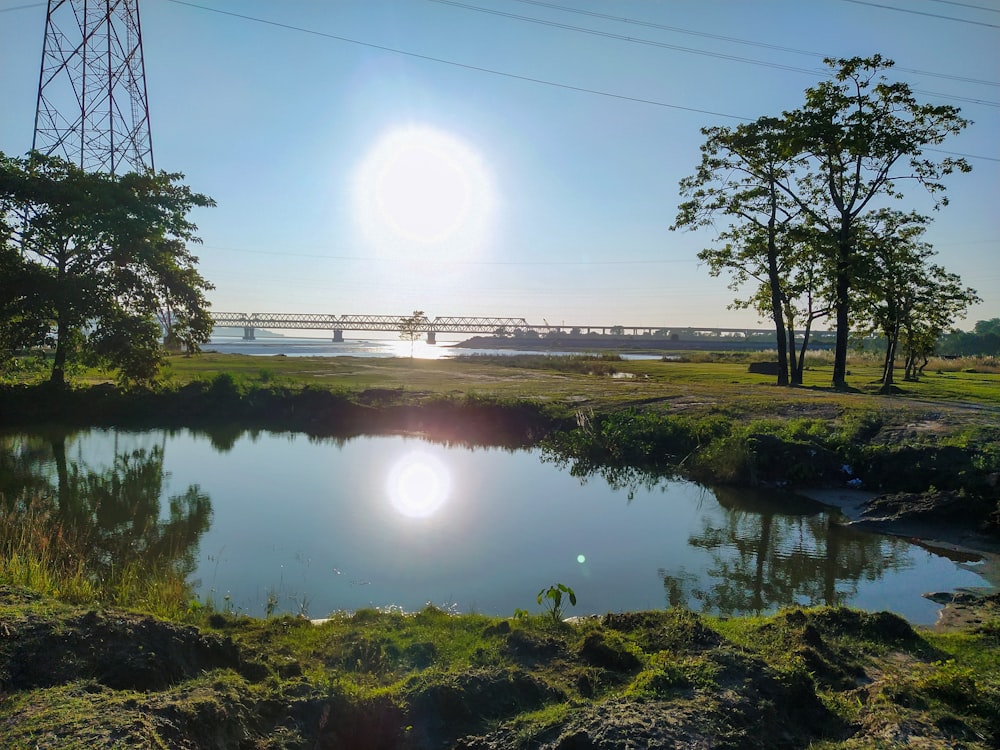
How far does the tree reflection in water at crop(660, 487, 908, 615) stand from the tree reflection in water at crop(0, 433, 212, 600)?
23.6 feet

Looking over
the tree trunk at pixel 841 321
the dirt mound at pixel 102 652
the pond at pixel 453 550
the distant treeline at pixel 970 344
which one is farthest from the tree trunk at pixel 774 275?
the distant treeline at pixel 970 344

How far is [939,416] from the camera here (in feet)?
54.5

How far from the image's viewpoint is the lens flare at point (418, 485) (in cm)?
1318

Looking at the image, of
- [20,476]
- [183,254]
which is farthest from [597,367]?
[20,476]

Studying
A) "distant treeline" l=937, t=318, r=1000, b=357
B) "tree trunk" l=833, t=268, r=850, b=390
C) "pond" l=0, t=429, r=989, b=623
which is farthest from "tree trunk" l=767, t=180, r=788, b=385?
"distant treeline" l=937, t=318, r=1000, b=357

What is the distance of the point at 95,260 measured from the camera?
2309 centimetres

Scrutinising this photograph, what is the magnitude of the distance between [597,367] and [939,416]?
1111 inches

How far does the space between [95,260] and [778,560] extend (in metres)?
23.4

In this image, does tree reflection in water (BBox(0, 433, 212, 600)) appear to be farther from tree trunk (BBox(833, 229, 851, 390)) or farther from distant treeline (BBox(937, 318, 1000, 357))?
distant treeline (BBox(937, 318, 1000, 357))

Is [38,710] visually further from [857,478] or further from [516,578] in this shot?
[857,478]

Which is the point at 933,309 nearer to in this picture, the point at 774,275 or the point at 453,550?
the point at 774,275

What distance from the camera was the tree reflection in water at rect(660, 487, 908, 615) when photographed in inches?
347

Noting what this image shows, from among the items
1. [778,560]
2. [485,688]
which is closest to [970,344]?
[778,560]

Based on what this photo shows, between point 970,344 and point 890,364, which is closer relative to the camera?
point 890,364
